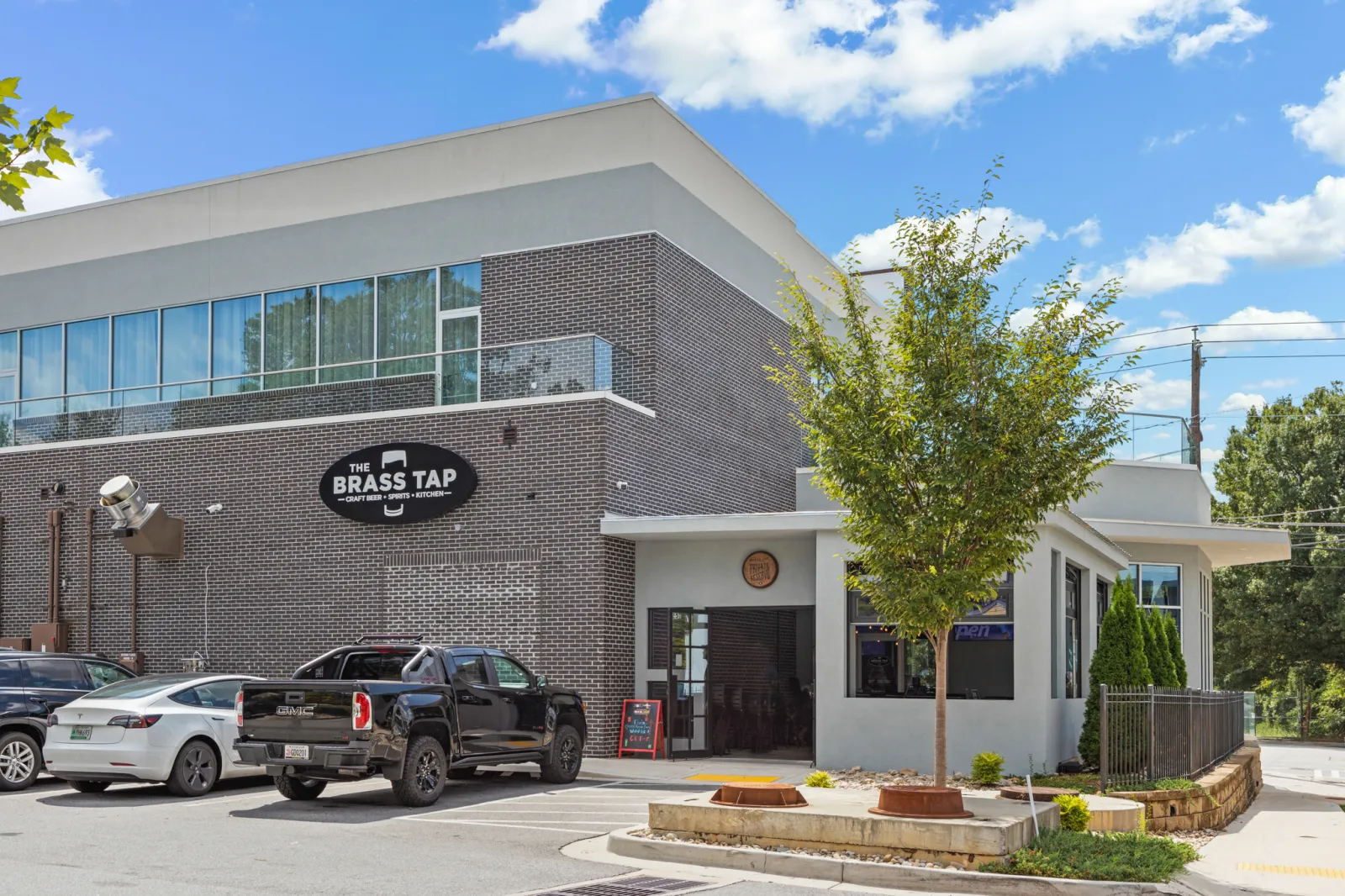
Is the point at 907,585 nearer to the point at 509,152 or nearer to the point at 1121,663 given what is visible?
the point at 1121,663

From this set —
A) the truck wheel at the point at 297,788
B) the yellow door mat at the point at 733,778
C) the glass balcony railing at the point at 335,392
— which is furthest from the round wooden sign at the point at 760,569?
the truck wheel at the point at 297,788

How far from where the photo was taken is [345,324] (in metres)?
25.0

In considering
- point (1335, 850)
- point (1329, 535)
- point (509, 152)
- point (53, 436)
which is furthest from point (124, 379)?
point (1329, 535)

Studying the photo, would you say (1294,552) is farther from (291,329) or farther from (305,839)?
(305,839)

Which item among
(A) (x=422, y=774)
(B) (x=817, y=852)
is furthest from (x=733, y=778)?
(B) (x=817, y=852)

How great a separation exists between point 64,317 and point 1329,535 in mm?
37161

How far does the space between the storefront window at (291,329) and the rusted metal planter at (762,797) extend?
15383mm

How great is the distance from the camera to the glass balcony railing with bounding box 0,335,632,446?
2138 centimetres

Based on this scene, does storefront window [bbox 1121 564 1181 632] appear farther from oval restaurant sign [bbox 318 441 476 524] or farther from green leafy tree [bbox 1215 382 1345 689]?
green leafy tree [bbox 1215 382 1345 689]

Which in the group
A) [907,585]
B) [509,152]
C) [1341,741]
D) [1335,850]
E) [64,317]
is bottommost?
[1341,741]

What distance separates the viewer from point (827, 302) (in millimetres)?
14945

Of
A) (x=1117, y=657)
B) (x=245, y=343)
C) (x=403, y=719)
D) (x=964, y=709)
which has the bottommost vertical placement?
(x=964, y=709)

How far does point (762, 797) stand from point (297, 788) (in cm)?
563

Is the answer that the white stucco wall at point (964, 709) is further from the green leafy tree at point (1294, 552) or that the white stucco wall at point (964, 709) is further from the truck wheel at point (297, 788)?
the green leafy tree at point (1294, 552)
